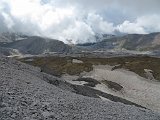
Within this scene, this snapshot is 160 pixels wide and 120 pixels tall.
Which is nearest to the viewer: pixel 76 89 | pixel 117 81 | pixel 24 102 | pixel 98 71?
pixel 24 102

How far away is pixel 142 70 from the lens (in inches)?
3925

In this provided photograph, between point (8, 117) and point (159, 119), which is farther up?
point (8, 117)

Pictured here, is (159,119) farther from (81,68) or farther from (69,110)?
(81,68)

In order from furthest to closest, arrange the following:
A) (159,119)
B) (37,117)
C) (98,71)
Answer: (98,71) → (159,119) → (37,117)

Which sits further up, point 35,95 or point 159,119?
point 35,95

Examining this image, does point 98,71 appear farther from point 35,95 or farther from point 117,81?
point 35,95

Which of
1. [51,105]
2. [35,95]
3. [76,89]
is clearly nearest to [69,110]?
[51,105]

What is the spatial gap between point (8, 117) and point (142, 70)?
7705cm

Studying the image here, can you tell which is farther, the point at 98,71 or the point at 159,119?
the point at 98,71

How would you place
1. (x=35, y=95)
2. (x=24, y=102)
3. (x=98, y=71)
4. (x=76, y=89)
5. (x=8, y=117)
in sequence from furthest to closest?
(x=98, y=71), (x=76, y=89), (x=35, y=95), (x=24, y=102), (x=8, y=117)

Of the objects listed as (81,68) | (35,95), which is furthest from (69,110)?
(81,68)

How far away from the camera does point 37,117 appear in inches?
1101

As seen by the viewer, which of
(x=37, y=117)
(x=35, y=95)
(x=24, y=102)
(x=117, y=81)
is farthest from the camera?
(x=117, y=81)

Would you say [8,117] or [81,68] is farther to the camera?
[81,68]
